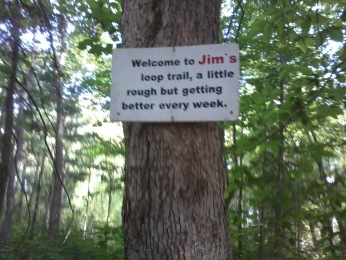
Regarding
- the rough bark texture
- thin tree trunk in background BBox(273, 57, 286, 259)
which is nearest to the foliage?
thin tree trunk in background BBox(273, 57, 286, 259)

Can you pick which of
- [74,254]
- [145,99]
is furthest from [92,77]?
[145,99]

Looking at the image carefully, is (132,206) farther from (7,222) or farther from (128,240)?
(7,222)

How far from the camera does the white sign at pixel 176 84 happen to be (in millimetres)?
1685

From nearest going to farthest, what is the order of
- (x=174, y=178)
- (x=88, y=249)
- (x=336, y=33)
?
(x=174, y=178)
(x=336, y=33)
(x=88, y=249)

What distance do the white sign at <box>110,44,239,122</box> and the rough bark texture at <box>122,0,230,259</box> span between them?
0.20 ft

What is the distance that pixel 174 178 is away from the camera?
1652 mm

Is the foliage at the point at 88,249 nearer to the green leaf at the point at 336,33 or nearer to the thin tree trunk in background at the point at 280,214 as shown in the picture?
the thin tree trunk in background at the point at 280,214

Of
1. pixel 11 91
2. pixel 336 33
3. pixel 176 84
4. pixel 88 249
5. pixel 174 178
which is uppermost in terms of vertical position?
pixel 336 33

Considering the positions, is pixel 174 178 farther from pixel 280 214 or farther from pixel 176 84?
pixel 280 214

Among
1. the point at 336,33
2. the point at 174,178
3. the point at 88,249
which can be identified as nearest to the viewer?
the point at 174,178

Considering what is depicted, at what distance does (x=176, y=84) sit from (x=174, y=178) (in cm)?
41

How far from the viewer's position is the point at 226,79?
1698 millimetres

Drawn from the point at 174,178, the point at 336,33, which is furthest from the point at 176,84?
the point at 336,33

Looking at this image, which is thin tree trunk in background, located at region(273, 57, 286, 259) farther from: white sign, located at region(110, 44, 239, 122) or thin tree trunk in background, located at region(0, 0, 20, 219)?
thin tree trunk in background, located at region(0, 0, 20, 219)
